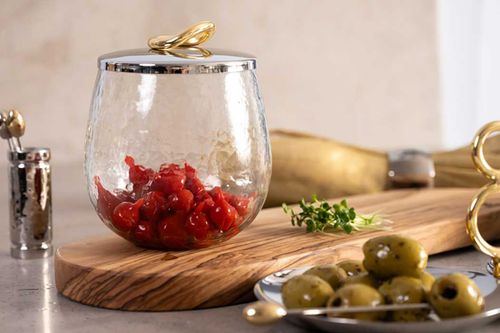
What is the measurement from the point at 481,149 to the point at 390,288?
0.30 meters

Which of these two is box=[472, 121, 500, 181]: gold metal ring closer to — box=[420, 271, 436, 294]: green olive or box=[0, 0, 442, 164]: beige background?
box=[420, 271, 436, 294]: green olive

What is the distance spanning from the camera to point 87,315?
1173 millimetres

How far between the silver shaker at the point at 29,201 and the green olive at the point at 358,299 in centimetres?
62

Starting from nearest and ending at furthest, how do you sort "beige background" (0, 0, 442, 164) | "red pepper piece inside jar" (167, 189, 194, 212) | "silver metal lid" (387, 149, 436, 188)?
1. "red pepper piece inside jar" (167, 189, 194, 212)
2. "silver metal lid" (387, 149, 436, 188)
3. "beige background" (0, 0, 442, 164)

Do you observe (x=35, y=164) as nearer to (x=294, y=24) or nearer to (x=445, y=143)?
(x=294, y=24)

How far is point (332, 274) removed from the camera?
1.08m

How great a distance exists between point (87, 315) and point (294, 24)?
6.33 ft

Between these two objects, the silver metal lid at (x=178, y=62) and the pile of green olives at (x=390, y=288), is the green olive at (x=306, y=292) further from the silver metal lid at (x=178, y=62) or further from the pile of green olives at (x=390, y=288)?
the silver metal lid at (x=178, y=62)

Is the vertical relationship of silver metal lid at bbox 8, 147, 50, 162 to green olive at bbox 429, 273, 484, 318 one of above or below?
above

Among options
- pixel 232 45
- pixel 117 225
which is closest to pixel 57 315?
pixel 117 225

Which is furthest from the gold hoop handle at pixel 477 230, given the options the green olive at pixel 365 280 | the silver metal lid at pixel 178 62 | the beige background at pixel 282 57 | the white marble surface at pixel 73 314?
the beige background at pixel 282 57

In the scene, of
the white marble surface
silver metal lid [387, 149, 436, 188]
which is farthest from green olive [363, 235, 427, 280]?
silver metal lid [387, 149, 436, 188]

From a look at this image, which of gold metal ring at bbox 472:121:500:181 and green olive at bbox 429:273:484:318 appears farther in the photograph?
gold metal ring at bbox 472:121:500:181

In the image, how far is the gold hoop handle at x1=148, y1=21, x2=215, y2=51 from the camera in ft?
4.26
